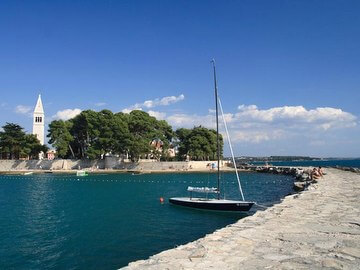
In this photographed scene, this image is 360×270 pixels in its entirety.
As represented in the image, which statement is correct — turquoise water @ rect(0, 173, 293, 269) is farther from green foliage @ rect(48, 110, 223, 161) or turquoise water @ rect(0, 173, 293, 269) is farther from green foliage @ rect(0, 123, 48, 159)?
green foliage @ rect(0, 123, 48, 159)

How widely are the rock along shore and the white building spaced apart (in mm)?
107850

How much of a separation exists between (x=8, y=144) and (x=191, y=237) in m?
94.9

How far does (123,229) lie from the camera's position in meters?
22.2

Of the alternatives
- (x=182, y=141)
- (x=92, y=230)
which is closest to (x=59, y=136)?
(x=182, y=141)

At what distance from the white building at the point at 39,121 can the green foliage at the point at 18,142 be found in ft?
27.0

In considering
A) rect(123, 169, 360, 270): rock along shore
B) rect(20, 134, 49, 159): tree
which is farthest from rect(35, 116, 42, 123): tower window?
rect(123, 169, 360, 270): rock along shore

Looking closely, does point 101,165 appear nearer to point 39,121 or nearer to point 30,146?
point 30,146

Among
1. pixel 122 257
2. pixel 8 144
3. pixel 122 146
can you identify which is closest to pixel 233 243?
pixel 122 257

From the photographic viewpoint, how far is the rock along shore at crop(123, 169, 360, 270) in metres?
7.28

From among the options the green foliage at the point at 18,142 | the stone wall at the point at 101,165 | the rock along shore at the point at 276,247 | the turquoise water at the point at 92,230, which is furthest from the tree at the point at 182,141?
the rock along shore at the point at 276,247

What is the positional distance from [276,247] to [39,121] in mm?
112471

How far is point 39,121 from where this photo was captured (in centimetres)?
11044

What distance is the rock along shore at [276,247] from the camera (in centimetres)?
728

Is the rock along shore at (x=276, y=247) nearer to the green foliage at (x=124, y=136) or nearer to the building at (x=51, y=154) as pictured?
the green foliage at (x=124, y=136)
